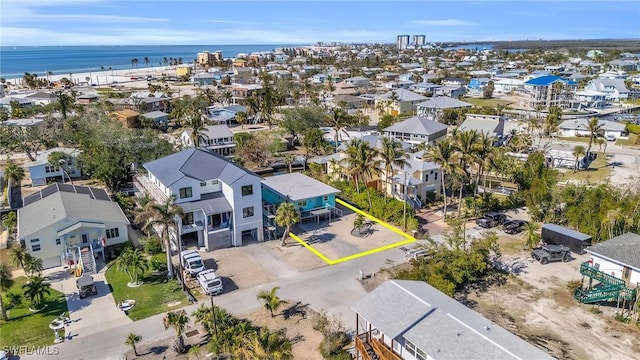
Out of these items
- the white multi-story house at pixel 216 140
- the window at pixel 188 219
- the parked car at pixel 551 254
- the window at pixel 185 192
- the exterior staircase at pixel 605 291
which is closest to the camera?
the exterior staircase at pixel 605 291

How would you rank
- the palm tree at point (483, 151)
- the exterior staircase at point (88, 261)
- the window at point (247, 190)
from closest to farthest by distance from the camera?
the exterior staircase at point (88, 261) → the window at point (247, 190) → the palm tree at point (483, 151)

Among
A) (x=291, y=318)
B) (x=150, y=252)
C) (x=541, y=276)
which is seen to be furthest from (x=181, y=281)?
Result: (x=541, y=276)

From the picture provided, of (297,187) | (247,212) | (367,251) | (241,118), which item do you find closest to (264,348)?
(367,251)

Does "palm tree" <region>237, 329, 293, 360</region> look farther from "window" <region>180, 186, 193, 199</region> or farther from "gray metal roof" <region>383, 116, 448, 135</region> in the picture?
"gray metal roof" <region>383, 116, 448, 135</region>

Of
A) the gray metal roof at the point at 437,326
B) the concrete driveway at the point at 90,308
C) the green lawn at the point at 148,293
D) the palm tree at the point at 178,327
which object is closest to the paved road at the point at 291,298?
the concrete driveway at the point at 90,308

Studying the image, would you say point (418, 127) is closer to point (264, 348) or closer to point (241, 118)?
point (241, 118)

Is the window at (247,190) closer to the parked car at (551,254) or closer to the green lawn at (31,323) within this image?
the green lawn at (31,323)

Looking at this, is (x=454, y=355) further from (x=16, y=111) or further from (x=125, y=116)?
(x=16, y=111)

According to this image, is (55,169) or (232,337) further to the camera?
(55,169)
